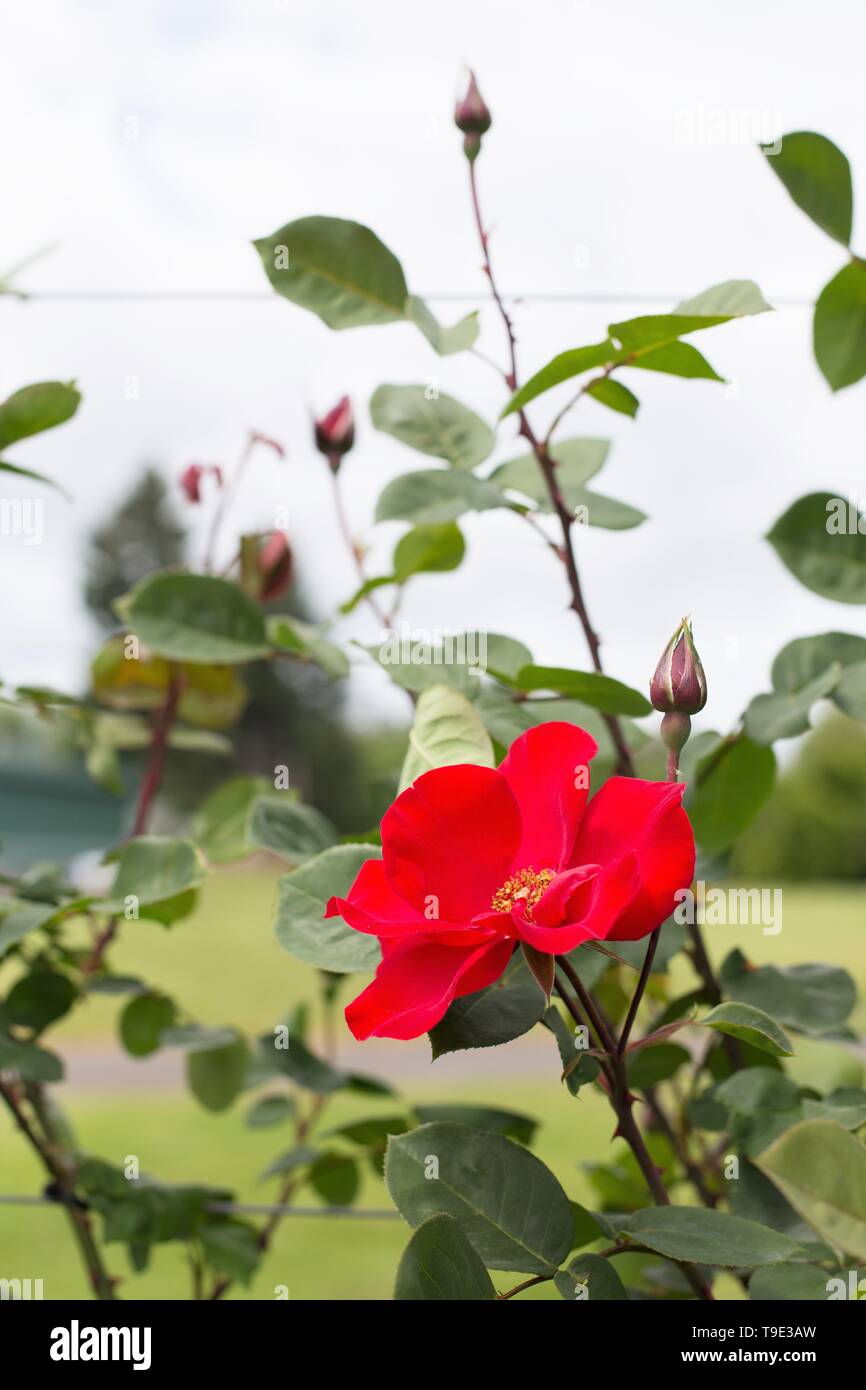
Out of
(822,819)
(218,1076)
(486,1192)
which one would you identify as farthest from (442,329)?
(822,819)

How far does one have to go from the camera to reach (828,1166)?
0.26 m

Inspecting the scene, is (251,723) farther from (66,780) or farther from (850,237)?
(850,237)

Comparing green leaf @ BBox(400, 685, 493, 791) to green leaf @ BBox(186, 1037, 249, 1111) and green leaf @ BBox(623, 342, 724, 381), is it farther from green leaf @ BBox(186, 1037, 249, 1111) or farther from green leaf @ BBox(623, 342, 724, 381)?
green leaf @ BBox(186, 1037, 249, 1111)

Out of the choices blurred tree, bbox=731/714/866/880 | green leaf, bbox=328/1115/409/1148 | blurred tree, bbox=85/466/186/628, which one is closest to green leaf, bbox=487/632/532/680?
green leaf, bbox=328/1115/409/1148

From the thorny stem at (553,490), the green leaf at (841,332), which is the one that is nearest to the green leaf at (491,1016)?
the thorny stem at (553,490)

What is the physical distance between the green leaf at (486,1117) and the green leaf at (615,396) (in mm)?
245

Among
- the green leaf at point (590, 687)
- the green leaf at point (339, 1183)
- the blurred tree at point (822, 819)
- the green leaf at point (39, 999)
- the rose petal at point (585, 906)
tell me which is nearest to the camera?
the rose petal at point (585, 906)

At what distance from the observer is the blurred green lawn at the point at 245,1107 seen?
87 centimetres

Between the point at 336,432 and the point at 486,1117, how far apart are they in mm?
253

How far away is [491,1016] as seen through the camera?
25 cm

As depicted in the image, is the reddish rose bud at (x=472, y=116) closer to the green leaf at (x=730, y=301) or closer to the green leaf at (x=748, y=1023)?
the green leaf at (x=730, y=301)

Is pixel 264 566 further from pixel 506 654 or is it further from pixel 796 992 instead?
pixel 796 992

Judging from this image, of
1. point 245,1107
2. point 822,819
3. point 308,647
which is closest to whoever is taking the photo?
point 308,647

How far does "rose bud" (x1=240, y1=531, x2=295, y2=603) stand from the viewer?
500mm
